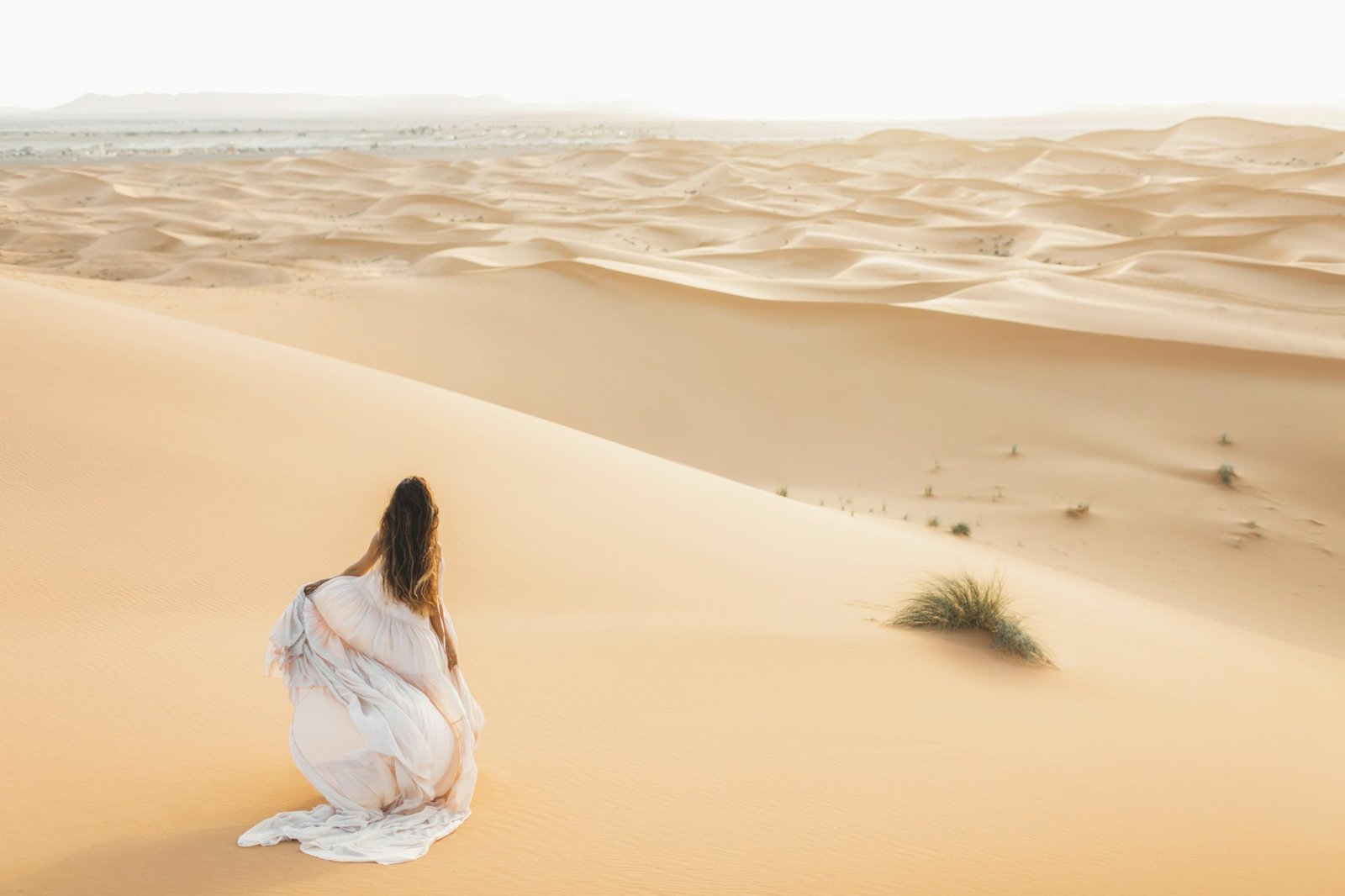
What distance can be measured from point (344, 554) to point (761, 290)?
1362 centimetres

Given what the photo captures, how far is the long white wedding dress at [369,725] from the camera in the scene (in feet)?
10.1

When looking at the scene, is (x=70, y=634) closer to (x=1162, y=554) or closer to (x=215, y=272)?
(x=1162, y=554)

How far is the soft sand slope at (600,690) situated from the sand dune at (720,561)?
0.02m

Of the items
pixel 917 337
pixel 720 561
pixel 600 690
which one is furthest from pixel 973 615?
pixel 917 337

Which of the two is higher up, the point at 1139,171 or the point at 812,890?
the point at 1139,171

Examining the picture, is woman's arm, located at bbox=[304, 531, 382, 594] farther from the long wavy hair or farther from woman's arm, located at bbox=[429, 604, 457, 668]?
woman's arm, located at bbox=[429, 604, 457, 668]

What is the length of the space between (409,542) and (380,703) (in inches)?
18.9

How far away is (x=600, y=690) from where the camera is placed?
4.37 meters

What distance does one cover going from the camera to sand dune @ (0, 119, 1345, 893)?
10.9 ft

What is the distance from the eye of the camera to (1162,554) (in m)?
9.62

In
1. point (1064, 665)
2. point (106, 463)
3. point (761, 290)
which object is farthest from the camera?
point (761, 290)

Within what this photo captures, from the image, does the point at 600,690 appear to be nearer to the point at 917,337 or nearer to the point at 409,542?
the point at 409,542

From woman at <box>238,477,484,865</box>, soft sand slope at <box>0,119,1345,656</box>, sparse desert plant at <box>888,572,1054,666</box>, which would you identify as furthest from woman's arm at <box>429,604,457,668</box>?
soft sand slope at <box>0,119,1345,656</box>

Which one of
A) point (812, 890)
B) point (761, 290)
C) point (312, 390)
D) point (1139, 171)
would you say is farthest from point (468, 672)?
point (1139, 171)
